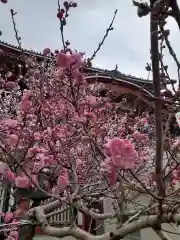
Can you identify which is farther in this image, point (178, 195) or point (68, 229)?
point (68, 229)

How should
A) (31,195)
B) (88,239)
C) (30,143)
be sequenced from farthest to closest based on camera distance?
1. (30,143)
2. (31,195)
3. (88,239)

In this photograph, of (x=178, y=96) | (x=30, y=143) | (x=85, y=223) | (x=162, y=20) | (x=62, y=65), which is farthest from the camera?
(x=85, y=223)

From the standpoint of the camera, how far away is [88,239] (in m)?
2.59

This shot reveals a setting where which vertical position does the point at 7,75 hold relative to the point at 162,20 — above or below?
above

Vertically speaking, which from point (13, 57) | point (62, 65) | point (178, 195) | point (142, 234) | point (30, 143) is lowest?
point (142, 234)

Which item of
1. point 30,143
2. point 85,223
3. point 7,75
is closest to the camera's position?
point 30,143

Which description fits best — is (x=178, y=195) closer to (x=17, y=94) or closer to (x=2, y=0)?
(x=2, y=0)

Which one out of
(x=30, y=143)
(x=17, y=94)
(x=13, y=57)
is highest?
(x=13, y=57)

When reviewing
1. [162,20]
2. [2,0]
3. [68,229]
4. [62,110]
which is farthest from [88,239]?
[62,110]

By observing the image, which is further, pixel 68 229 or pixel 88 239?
pixel 68 229

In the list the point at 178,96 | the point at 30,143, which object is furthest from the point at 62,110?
the point at 178,96

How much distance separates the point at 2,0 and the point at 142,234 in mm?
6726

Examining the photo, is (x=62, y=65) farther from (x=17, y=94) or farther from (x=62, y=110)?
(x=17, y=94)

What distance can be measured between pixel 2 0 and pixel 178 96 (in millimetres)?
1973
